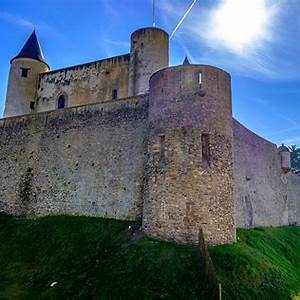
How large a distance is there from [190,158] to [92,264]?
6.13 metres

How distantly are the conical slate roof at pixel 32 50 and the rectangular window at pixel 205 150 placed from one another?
23293 millimetres

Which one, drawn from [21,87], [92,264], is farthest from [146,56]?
[92,264]

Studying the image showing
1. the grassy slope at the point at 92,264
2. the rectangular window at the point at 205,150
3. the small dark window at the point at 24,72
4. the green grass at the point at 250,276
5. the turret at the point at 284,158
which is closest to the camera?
Answer: the grassy slope at the point at 92,264

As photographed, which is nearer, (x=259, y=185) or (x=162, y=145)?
(x=162, y=145)

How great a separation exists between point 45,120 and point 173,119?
37.4ft

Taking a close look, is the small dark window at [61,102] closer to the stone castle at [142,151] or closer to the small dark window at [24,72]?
the stone castle at [142,151]

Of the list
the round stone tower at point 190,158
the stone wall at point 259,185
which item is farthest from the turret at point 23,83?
the round stone tower at point 190,158

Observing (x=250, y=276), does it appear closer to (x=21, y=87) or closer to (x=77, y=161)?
(x=77, y=161)

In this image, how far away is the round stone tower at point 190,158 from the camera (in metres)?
15.7

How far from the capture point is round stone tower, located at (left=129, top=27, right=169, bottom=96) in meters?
27.4

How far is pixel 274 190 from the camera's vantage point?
29.9 metres

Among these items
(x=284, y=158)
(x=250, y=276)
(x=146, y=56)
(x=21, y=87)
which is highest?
(x=146, y=56)

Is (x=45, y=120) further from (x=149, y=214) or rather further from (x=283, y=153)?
(x=283, y=153)

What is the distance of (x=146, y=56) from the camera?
1086 inches
